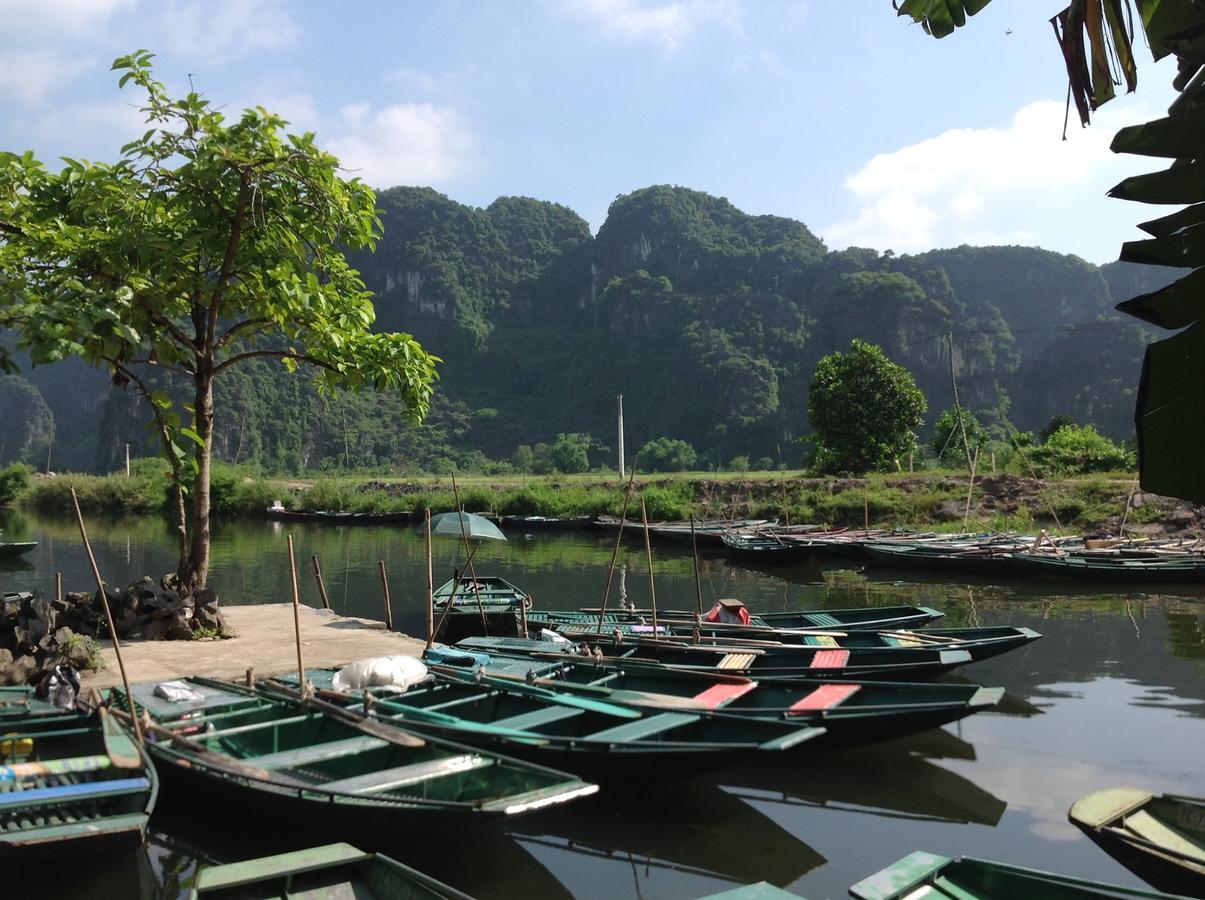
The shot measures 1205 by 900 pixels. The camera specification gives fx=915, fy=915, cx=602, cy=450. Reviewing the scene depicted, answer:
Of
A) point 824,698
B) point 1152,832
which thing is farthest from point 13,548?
point 1152,832

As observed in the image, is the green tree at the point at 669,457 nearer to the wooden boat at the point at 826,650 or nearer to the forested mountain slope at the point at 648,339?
the forested mountain slope at the point at 648,339

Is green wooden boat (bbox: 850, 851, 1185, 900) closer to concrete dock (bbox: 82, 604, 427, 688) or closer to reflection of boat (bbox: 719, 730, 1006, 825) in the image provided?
reflection of boat (bbox: 719, 730, 1006, 825)

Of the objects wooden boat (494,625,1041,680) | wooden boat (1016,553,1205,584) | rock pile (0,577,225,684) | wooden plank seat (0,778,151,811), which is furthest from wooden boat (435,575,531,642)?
wooden boat (1016,553,1205,584)

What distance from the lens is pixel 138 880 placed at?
17.1 feet

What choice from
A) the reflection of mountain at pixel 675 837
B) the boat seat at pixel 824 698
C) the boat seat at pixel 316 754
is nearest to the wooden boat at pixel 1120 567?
the boat seat at pixel 824 698

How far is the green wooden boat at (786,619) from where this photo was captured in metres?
10.7

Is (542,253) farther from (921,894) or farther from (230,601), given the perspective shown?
(921,894)

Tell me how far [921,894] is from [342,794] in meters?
2.93

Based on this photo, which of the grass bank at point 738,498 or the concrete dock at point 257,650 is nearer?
the concrete dock at point 257,650

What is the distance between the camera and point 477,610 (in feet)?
42.5

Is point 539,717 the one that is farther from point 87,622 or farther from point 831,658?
point 87,622

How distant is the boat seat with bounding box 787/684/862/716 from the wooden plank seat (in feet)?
13.5

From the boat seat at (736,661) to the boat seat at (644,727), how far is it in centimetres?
234

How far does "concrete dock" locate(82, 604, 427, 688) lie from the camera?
805 cm
